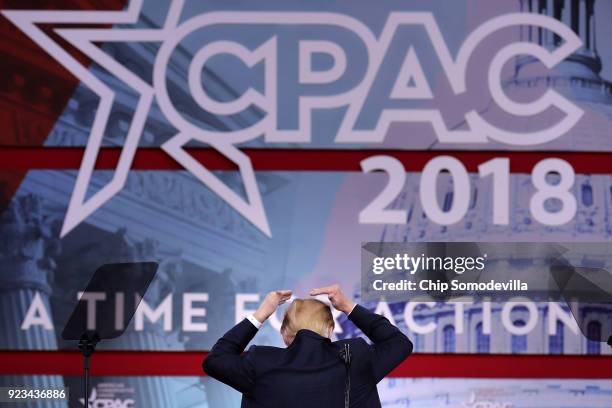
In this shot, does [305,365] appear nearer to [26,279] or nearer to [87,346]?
[87,346]

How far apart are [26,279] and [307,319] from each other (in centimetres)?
184

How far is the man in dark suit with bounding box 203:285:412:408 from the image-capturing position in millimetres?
2217

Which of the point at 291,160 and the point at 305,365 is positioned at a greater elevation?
the point at 291,160

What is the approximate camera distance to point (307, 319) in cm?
235

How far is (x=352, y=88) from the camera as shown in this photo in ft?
12.2

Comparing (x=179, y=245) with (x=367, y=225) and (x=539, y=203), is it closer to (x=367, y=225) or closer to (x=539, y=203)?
(x=367, y=225)

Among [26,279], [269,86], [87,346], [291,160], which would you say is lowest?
[87,346]

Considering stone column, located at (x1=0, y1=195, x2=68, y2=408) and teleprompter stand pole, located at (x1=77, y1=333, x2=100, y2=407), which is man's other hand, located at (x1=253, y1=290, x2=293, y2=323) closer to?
teleprompter stand pole, located at (x1=77, y1=333, x2=100, y2=407)

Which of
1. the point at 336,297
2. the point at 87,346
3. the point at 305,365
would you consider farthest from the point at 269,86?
the point at 305,365

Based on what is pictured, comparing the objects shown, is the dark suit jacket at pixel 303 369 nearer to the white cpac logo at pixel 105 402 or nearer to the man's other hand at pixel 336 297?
the man's other hand at pixel 336 297

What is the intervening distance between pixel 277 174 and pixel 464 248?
895mm

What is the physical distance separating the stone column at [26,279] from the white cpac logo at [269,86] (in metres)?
0.14

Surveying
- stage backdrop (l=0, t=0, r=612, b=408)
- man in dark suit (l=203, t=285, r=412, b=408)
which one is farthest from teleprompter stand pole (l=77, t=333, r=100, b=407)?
man in dark suit (l=203, t=285, r=412, b=408)

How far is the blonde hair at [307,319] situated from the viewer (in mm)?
2342
